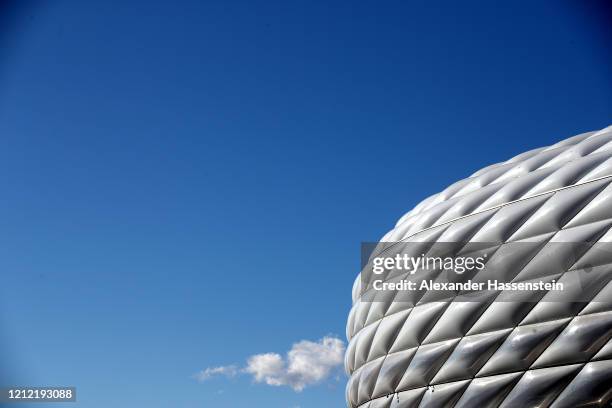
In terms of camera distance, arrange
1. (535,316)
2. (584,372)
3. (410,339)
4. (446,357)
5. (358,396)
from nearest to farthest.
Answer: (584,372) < (535,316) < (446,357) < (410,339) < (358,396)

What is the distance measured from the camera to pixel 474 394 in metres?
13.5

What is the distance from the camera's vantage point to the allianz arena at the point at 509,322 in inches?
476

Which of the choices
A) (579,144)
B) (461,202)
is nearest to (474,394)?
(461,202)

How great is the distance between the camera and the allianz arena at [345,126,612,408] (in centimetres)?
1209

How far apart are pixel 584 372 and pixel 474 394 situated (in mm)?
2312

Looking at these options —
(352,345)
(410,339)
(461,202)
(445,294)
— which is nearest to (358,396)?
(352,345)

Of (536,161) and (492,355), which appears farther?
(536,161)

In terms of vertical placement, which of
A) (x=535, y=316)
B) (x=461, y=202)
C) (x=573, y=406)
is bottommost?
(x=573, y=406)

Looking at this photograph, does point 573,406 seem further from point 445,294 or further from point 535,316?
point 445,294

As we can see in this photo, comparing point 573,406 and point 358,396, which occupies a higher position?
point 358,396

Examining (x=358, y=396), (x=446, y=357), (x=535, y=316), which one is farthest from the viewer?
(x=358, y=396)

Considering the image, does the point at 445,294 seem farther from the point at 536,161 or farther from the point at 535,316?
the point at 536,161

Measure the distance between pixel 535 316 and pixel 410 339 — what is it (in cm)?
319

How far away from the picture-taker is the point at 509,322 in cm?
1325
